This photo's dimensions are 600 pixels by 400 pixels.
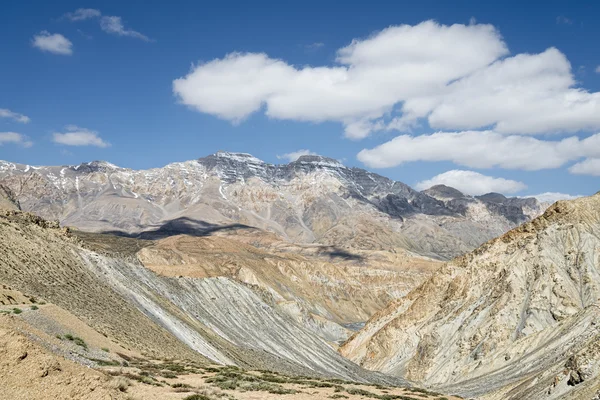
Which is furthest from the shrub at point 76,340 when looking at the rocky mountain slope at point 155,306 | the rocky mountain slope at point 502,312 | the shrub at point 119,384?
the rocky mountain slope at point 502,312

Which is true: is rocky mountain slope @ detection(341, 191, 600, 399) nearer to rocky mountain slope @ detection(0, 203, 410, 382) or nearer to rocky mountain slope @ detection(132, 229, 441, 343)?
rocky mountain slope @ detection(0, 203, 410, 382)

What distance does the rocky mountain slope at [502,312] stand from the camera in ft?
174

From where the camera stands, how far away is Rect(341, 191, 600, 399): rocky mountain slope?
174ft

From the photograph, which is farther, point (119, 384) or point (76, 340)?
point (76, 340)

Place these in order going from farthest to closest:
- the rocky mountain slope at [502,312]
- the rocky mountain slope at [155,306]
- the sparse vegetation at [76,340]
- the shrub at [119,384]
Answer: the rocky mountain slope at [502,312]
the rocky mountain slope at [155,306]
the sparse vegetation at [76,340]
the shrub at [119,384]

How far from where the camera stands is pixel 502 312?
204ft

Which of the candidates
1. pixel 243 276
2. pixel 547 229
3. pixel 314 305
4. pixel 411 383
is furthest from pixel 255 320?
pixel 314 305

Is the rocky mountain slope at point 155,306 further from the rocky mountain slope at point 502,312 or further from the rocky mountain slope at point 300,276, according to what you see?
the rocky mountain slope at point 300,276

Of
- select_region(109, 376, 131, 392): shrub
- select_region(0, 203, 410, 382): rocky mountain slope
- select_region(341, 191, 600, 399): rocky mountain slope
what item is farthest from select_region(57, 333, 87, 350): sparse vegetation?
select_region(341, 191, 600, 399): rocky mountain slope

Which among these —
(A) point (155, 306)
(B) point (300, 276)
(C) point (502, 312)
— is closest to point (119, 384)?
(A) point (155, 306)

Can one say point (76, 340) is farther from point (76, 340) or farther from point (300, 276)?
point (300, 276)

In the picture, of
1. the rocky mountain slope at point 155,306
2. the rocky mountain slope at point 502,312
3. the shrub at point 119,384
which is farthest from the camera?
the rocky mountain slope at point 502,312

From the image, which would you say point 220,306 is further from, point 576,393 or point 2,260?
point 576,393

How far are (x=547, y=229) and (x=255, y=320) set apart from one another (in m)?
41.2
